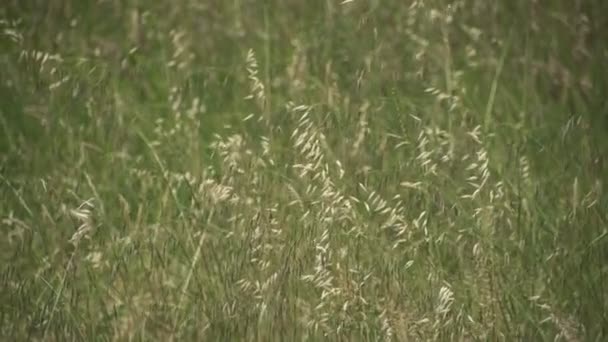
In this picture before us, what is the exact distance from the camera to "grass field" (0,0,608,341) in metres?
3.29

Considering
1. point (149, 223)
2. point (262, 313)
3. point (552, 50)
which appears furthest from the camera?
point (552, 50)

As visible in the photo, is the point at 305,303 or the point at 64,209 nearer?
the point at 305,303

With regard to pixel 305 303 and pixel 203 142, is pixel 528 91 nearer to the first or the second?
pixel 203 142

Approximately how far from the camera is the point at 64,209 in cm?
358

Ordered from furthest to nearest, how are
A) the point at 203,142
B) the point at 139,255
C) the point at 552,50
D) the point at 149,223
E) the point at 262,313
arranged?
1. the point at 552,50
2. the point at 203,142
3. the point at 149,223
4. the point at 139,255
5. the point at 262,313

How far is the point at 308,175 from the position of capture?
3529mm

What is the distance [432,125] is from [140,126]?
1047 mm

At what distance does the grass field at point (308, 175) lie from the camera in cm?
329

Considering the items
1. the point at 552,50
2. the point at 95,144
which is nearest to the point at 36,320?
the point at 95,144

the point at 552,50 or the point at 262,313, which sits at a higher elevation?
the point at 552,50

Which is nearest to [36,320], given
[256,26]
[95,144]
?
[95,144]

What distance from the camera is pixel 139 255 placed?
135 inches

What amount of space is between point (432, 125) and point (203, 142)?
799mm

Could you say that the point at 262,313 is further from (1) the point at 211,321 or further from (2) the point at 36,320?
(2) the point at 36,320
